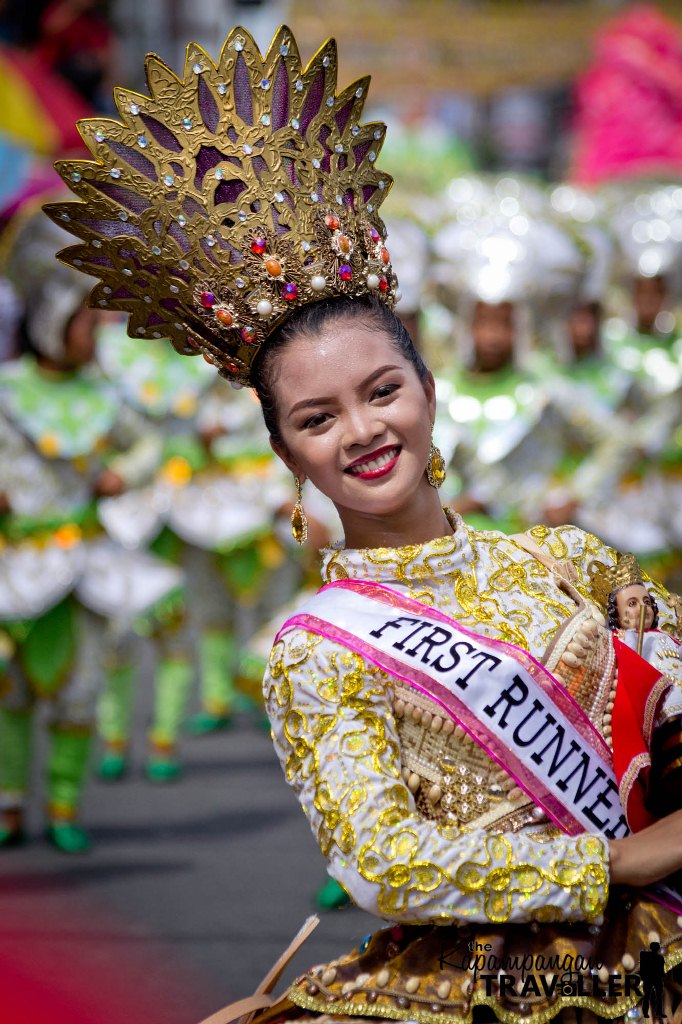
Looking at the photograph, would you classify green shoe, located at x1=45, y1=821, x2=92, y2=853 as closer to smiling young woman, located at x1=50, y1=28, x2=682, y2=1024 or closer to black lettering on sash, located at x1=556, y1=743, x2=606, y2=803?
smiling young woman, located at x1=50, y1=28, x2=682, y2=1024

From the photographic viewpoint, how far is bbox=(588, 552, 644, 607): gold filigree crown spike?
2830 millimetres

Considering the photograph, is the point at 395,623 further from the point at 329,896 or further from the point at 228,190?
the point at 329,896

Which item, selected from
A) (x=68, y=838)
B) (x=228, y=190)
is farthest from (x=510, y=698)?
(x=68, y=838)

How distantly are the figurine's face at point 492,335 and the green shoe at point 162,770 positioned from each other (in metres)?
2.31

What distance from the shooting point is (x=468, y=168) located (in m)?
18.3

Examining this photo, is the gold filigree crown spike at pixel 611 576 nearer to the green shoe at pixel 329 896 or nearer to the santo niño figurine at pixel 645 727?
the santo niño figurine at pixel 645 727

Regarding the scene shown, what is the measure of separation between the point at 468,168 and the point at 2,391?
12927mm

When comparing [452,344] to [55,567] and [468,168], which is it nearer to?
[55,567]

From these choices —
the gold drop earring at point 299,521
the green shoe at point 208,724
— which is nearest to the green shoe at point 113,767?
the green shoe at point 208,724

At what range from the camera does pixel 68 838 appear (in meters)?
6.17

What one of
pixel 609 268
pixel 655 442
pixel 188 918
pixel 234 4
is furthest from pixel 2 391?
pixel 234 4

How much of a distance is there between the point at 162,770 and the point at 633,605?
16.1ft

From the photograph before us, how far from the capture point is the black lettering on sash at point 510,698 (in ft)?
8.34

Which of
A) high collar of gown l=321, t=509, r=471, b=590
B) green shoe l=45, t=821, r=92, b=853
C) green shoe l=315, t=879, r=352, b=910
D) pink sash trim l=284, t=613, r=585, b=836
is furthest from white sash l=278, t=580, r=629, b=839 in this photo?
green shoe l=45, t=821, r=92, b=853
